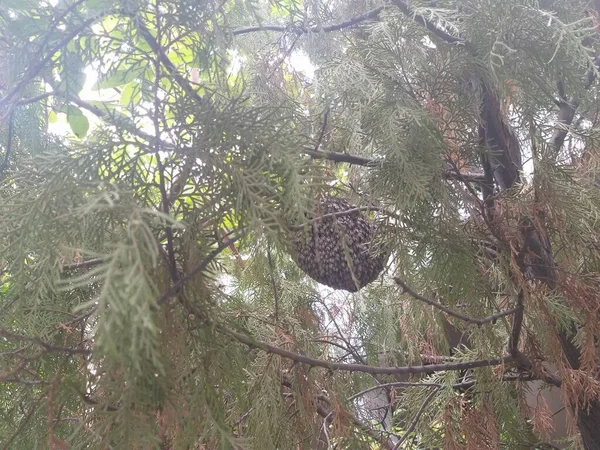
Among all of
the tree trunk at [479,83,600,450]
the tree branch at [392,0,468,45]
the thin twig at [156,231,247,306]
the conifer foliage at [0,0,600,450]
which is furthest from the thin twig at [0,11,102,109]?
the tree trunk at [479,83,600,450]

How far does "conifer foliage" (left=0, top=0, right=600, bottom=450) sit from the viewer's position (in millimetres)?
324

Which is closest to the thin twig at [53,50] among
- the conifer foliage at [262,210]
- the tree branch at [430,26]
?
the conifer foliage at [262,210]

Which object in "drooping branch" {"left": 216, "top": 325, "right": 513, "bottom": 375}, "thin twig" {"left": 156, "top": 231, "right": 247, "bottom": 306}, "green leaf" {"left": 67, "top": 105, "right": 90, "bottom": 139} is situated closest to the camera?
"thin twig" {"left": 156, "top": 231, "right": 247, "bottom": 306}

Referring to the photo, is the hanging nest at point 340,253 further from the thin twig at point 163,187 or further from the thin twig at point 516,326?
the thin twig at point 163,187

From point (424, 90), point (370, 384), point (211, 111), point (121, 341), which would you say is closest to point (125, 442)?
point (121, 341)

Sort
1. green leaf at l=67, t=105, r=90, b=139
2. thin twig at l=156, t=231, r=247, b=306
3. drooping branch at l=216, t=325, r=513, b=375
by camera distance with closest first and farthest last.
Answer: thin twig at l=156, t=231, r=247, b=306, drooping branch at l=216, t=325, r=513, b=375, green leaf at l=67, t=105, r=90, b=139

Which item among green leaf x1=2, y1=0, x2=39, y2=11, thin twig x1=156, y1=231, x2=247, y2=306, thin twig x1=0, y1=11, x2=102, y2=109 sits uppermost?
green leaf x1=2, y1=0, x2=39, y2=11

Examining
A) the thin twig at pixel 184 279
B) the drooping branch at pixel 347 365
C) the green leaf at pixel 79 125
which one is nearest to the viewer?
the thin twig at pixel 184 279

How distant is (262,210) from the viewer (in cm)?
32

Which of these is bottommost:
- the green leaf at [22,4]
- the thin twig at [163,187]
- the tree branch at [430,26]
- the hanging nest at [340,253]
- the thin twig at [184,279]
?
the thin twig at [184,279]

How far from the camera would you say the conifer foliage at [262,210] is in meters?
0.32

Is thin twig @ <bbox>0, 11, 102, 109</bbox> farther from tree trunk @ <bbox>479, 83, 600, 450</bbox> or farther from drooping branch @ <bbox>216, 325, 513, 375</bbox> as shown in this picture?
tree trunk @ <bbox>479, 83, 600, 450</bbox>

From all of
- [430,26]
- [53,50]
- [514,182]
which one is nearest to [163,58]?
[53,50]

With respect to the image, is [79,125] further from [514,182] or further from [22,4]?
[514,182]
